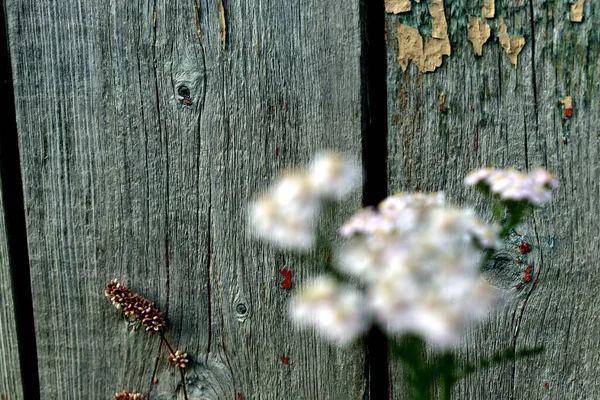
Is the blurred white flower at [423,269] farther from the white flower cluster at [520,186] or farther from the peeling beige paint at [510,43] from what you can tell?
the peeling beige paint at [510,43]

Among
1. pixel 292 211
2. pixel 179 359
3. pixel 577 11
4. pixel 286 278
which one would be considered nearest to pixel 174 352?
pixel 179 359

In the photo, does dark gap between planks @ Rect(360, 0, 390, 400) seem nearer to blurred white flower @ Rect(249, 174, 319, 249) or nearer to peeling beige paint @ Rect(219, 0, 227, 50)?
peeling beige paint @ Rect(219, 0, 227, 50)

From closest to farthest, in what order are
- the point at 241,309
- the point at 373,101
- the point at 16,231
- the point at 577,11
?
the point at 577,11 → the point at 373,101 → the point at 241,309 → the point at 16,231

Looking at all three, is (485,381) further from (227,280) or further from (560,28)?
(560,28)

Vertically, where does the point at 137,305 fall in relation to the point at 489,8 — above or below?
below

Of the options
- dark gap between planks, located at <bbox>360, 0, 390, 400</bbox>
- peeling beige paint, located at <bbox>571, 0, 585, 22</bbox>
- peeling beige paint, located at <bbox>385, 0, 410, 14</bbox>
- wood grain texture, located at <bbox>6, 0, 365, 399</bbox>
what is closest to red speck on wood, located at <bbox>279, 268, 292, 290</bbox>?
wood grain texture, located at <bbox>6, 0, 365, 399</bbox>

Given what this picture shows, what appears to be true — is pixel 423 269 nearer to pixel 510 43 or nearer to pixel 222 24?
pixel 510 43

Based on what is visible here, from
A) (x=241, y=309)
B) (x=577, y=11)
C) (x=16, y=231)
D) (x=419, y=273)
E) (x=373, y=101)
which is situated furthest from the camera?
(x=16, y=231)
